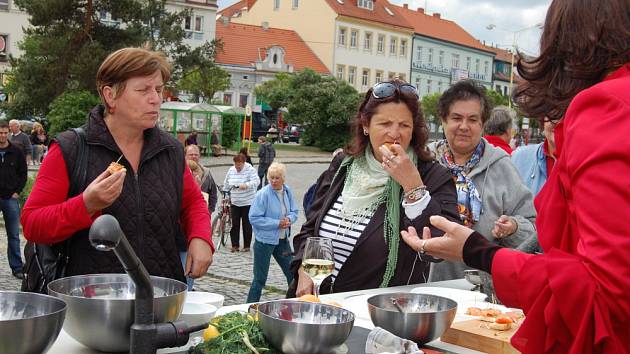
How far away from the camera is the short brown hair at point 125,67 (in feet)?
11.3

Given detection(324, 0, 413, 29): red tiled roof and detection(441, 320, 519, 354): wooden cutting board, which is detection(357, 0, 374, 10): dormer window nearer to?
detection(324, 0, 413, 29): red tiled roof

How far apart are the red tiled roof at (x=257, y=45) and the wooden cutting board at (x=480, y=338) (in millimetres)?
58719

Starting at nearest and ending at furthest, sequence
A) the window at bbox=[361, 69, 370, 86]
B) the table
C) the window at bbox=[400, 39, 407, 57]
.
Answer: the table < the window at bbox=[361, 69, 370, 86] < the window at bbox=[400, 39, 407, 57]

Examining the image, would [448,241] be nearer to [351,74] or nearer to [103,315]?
[103,315]

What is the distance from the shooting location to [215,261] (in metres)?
11.7

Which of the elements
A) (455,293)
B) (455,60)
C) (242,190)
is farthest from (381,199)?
(455,60)

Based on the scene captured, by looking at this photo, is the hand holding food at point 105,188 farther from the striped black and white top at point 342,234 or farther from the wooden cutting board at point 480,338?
the wooden cutting board at point 480,338

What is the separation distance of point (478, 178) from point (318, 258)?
199 centimetres

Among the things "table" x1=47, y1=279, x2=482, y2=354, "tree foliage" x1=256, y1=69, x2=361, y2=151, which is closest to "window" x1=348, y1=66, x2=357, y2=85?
"tree foliage" x1=256, y1=69, x2=361, y2=151

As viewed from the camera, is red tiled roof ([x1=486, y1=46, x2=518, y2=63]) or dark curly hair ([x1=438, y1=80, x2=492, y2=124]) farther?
red tiled roof ([x1=486, y1=46, x2=518, y2=63])

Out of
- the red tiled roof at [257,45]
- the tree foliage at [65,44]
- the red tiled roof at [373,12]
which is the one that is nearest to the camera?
the tree foliage at [65,44]

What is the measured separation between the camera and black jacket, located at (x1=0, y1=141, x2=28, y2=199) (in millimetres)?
10133

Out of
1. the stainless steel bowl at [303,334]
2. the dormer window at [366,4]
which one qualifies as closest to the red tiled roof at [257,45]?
the dormer window at [366,4]

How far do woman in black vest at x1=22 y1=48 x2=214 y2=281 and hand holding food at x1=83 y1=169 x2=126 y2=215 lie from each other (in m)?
0.15
